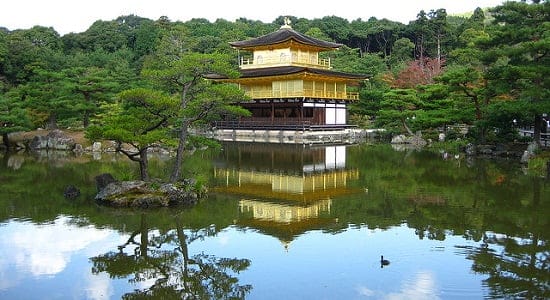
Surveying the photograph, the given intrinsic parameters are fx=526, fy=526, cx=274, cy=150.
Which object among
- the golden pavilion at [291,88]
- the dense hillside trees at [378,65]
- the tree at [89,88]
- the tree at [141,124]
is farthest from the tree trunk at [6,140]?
the tree at [141,124]

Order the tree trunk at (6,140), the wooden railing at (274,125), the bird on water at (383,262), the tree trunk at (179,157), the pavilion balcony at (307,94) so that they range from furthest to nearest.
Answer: the pavilion balcony at (307,94) < the wooden railing at (274,125) < the tree trunk at (6,140) < the tree trunk at (179,157) < the bird on water at (383,262)

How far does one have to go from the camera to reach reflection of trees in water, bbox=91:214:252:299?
23.5 feet

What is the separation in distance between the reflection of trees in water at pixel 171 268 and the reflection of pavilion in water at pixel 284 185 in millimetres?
1806

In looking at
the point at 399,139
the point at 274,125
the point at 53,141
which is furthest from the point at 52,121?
the point at 399,139

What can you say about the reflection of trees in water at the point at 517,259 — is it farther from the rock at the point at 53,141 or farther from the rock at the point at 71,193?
the rock at the point at 53,141

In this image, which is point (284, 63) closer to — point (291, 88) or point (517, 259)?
point (291, 88)

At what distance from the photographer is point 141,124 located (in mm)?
13469

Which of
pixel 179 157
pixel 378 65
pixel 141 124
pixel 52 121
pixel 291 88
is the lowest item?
pixel 179 157

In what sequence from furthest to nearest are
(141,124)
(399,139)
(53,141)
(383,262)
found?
(399,139), (53,141), (141,124), (383,262)

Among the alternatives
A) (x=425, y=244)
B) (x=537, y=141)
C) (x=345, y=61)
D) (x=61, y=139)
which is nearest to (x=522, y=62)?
(x=537, y=141)

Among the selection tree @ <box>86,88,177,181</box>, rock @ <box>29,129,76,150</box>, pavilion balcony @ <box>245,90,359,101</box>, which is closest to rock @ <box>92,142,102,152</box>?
rock @ <box>29,129,76,150</box>

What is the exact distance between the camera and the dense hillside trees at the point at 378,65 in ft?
72.0

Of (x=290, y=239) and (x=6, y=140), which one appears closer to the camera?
(x=290, y=239)

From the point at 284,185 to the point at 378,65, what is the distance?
43024mm
